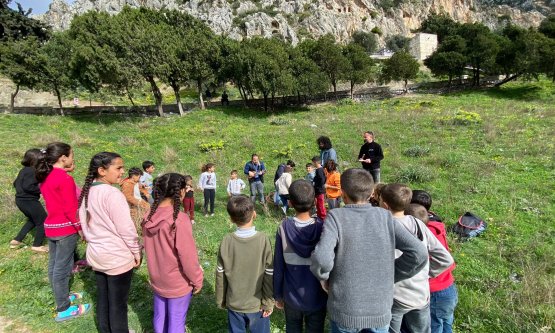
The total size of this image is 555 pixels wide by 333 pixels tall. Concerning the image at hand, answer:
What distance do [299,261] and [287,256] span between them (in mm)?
109

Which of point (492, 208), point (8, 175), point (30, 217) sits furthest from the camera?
point (8, 175)

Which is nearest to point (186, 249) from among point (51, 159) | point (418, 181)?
point (51, 159)

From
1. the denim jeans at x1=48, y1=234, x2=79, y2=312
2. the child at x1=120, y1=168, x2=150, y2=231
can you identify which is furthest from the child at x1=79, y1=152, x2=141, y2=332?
the child at x1=120, y1=168, x2=150, y2=231

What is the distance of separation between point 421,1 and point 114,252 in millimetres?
122849

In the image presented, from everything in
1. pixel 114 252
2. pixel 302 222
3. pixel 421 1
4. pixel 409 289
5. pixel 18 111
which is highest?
pixel 421 1

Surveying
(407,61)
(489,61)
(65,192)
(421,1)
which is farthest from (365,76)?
(421,1)

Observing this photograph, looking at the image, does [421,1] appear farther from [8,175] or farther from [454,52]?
[8,175]

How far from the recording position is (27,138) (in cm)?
1642

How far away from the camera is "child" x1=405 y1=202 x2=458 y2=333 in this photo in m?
2.87

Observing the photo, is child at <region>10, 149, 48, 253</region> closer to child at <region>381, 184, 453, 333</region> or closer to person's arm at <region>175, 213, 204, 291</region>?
person's arm at <region>175, 213, 204, 291</region>

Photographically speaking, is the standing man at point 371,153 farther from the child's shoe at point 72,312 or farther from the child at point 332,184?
the child's shoe at point 72,312

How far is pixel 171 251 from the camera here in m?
2.89

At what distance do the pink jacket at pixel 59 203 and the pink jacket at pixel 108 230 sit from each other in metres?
0.67

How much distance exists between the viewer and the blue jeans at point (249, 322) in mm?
2891
